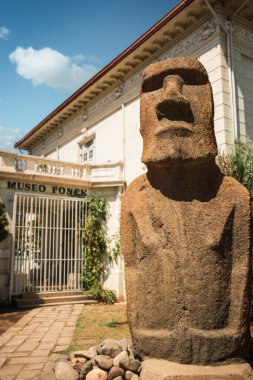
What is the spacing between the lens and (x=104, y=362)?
11.0 feet

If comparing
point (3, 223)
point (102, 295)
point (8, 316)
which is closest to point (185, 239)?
point (8, 316)

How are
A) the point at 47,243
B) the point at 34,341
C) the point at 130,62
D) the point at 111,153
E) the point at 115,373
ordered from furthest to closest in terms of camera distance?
the point at 111,153, the point at 130,62, the point at 47,243, the point at 34,341, the point at 115,373

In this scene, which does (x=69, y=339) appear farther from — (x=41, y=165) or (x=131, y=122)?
(x=131, y=122)

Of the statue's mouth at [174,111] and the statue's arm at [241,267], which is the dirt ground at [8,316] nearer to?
the statue's arm at [241,267]

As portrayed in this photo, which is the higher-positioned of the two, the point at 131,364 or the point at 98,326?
the point at 131,364

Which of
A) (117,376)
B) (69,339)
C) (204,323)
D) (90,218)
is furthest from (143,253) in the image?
(90,218)

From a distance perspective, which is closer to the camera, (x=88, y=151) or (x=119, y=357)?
(x=119, y=357)

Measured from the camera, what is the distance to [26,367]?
4277 millimetres

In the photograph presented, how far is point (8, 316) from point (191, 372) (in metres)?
6.36

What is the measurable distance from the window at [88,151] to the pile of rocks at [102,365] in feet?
35.4

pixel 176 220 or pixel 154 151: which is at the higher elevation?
pixel 154 151

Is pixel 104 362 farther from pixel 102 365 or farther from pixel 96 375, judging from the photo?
pixel 96 375

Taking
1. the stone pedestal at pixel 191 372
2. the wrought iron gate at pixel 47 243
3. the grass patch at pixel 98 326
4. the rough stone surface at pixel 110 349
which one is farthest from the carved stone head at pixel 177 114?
the wrought iron gate at pixel 47 243

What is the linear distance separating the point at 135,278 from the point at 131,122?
903cm
